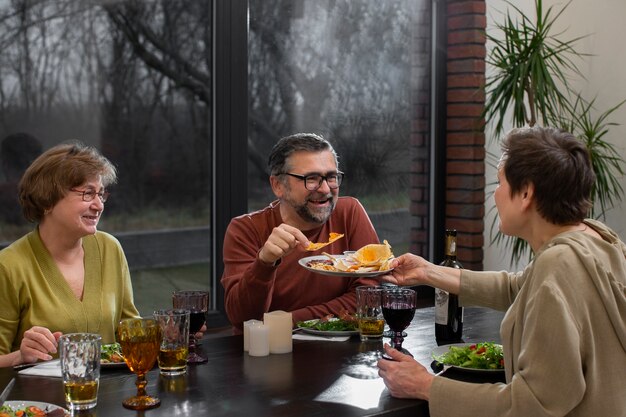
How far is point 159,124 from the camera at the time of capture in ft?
14.5

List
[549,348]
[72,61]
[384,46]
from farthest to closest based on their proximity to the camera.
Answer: [384,46]
[72,61]
[549,348]

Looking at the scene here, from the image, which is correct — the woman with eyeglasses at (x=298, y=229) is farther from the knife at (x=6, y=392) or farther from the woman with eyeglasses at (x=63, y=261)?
the knife at (x=6, y=392)

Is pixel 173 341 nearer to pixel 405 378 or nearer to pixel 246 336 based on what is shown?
pixel 246 336

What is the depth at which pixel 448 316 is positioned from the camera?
2.68 m

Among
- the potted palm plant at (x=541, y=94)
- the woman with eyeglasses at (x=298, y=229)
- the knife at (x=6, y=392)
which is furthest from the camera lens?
the potted palm plant at (x=541, y=94)

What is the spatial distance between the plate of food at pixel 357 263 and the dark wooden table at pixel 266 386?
20 centimetres

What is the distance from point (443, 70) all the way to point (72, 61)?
2.40 m

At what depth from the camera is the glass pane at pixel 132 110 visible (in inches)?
157

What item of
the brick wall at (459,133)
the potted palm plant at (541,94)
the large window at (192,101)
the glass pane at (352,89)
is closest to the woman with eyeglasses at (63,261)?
the large window at (192,101)

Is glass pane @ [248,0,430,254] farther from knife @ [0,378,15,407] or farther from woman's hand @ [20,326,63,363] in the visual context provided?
knife @ [0,378,15,407]

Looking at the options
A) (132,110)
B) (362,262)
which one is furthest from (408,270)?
(132,110)

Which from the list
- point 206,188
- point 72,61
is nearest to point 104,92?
point 72,61

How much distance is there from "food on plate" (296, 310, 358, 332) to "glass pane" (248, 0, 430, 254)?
206 centimetres

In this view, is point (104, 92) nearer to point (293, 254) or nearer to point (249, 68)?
point (249, 68)
